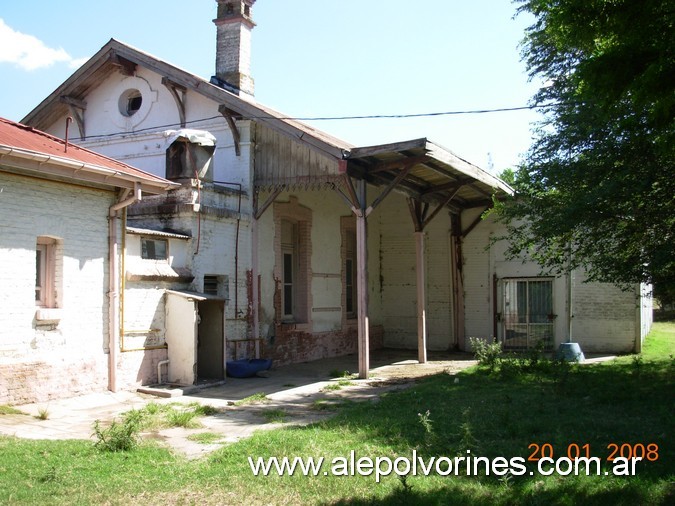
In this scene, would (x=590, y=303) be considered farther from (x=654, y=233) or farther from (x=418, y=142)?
(x=418, y=142)

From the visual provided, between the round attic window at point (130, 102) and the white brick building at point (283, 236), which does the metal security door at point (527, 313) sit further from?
the round attic window at point (130, 102)

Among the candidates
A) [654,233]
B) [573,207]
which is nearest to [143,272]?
[573,207]

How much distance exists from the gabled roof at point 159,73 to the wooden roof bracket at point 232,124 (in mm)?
95

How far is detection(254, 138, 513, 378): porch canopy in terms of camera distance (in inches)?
474

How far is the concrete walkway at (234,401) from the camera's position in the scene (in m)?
7.68

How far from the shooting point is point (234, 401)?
1005cm

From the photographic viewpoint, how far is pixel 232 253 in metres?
13.5

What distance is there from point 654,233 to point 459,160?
4.02 metres

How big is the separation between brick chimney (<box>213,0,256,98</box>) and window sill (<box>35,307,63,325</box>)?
783 centimetres

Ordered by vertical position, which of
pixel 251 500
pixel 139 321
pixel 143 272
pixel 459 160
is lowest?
pixel 251 500

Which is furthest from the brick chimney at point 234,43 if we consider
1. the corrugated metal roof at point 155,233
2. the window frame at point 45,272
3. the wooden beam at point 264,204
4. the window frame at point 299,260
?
the window frame at point 45,272

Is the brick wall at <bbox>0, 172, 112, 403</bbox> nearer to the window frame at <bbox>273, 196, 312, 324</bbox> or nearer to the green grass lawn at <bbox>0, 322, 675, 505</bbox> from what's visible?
the green grass lawn at <bbox>0, 322, 675, 505</bbox>

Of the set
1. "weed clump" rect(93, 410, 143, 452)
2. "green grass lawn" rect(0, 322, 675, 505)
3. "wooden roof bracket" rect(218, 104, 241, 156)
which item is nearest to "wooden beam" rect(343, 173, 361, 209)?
"wooden roof bracket" rect(218, 104, 241, 156)
